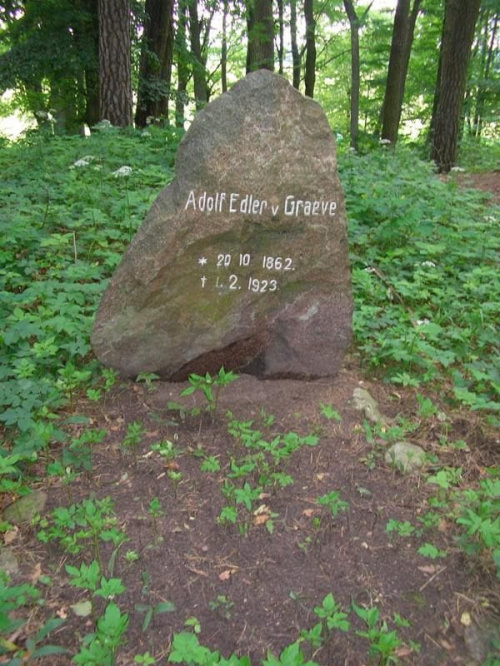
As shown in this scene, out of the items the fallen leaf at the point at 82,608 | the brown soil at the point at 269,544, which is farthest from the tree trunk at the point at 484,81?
the fallen leaf at the point at 82,608

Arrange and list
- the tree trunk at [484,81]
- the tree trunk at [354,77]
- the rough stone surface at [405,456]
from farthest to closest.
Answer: the tree trunk at [484,81]
the tree trunk at [354,77]
the rough stone surface at [405,456]

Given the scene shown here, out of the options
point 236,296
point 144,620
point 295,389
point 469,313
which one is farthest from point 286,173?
point 144,620

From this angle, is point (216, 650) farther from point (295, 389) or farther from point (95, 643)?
point (295, 389)

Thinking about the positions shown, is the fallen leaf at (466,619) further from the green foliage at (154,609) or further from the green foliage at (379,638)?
the green foliage at (154,609)

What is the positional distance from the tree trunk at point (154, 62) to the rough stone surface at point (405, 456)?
8559mm

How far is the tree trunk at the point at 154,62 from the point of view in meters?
10.0

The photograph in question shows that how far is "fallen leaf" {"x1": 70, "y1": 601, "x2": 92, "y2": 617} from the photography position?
7.13 feet

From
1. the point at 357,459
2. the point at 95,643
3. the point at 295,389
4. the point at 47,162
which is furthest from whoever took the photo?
the point at 47,162

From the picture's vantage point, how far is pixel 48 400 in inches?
120

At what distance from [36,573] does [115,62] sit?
7955 millimetres

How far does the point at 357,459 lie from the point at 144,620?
1431 mm

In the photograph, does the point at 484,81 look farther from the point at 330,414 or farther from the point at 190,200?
the point at 330,414

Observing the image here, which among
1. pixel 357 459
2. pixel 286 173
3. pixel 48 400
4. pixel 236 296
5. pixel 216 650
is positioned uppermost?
pixel 286 173

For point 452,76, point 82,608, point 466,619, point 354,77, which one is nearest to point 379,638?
point 466,619
